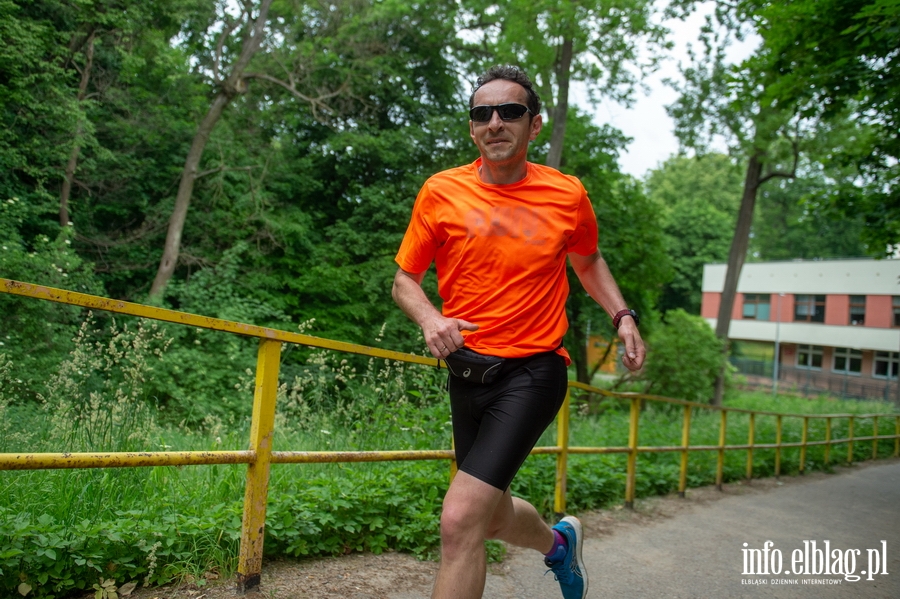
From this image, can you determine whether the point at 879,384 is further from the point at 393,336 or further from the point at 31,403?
the point at 31,403

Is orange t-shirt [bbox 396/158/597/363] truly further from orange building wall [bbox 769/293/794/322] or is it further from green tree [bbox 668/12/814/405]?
orange building wall [bbox 769/293/794/322]

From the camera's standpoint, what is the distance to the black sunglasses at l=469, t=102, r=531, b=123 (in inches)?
106

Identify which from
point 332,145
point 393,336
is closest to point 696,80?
point 332,145

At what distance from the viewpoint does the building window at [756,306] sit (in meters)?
51.7

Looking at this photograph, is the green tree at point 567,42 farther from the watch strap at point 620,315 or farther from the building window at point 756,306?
the building window at point 756,306

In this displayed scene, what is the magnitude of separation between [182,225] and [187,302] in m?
1.93

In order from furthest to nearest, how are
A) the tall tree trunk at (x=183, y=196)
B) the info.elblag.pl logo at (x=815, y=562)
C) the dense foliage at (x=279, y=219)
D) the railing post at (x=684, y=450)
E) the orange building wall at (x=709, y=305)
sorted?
the orange building wall at (x=709, y=305) → the tall tree trunk at (x=183, y=196) → the railing post at (x=684, y=450) → the info.elblag.pl logo at (x=815, y=562) → the dense foliage at (x=279, y=219)

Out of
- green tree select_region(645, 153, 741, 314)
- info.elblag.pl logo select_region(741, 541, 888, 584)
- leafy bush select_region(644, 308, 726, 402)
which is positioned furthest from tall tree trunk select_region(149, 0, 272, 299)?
green tree select_region(645, 153, 741, 314)

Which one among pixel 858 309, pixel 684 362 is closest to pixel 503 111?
pixel 684 362

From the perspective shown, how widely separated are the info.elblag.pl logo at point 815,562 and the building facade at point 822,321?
41.4 metres

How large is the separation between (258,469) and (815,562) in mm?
4165

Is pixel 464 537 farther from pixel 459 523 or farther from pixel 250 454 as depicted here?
pixel 250 454

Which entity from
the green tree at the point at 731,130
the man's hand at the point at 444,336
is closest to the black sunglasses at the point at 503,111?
the man's hand at the point at 444,336

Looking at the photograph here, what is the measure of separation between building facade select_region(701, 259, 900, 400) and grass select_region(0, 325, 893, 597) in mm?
43198
